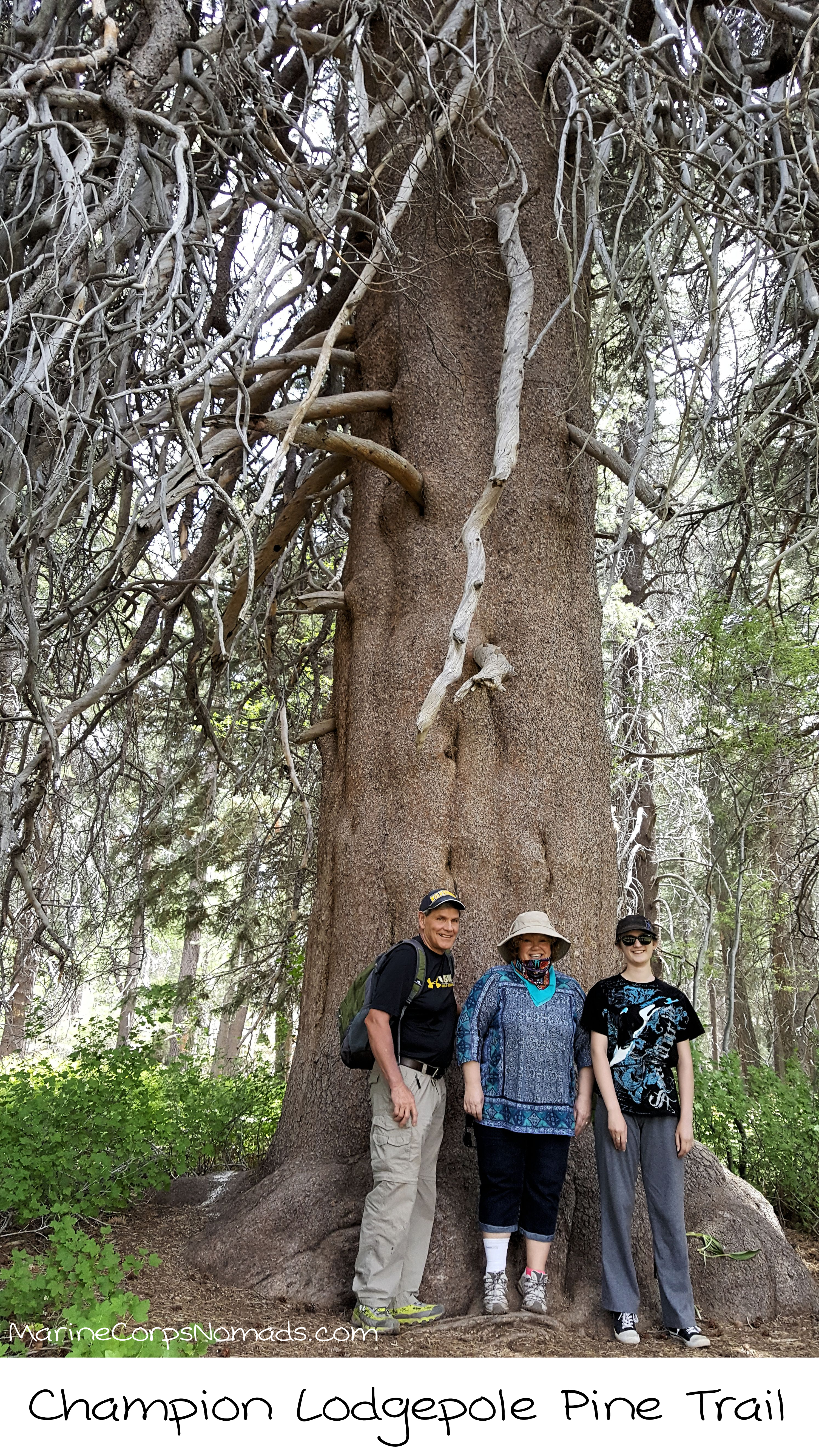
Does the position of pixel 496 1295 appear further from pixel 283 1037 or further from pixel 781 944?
pixel 781 944

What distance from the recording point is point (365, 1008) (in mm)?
3834

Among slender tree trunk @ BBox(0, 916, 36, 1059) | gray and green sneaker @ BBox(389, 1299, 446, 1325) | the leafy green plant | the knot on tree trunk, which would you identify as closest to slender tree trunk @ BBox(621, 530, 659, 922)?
the leafy green plant

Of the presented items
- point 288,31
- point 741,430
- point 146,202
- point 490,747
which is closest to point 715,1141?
point 490,747

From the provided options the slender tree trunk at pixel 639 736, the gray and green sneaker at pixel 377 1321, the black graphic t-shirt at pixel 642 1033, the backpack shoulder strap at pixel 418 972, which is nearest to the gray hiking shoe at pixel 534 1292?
the gray and green sneaker at pixel 377 1321

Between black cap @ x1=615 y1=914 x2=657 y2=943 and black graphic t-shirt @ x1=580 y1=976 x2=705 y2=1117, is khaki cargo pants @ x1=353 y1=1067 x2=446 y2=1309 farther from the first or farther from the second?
black cap @ x1=615 y1=914 x2=657 y2=943

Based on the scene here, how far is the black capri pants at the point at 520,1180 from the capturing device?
12.4 feet

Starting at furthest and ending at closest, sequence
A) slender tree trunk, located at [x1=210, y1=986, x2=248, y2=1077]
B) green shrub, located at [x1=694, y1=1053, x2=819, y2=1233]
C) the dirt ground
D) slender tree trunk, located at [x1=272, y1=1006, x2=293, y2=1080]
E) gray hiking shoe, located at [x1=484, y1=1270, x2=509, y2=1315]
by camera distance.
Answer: slender tree trunk, located at [x1=210, y1=986, x2=248, y2=1077] → slender tree trunk, located at [x1=272, y1=1006, x2=293, y2=1080] → green shrub, located at [x1=694, y1=1053, x2=819, y2=1233] → gray hiking shoe, located at [x1=484, y1=1270, x2=509, y2=1315] → the dirt ground

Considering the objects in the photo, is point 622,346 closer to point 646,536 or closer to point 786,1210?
point 786,1210

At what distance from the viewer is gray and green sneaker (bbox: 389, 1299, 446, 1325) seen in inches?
142

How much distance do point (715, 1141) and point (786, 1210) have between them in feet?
2.19

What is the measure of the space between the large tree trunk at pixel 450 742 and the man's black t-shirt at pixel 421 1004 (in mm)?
279

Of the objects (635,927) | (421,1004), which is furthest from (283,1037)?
(635,927)

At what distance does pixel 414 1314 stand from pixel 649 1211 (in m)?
0.91

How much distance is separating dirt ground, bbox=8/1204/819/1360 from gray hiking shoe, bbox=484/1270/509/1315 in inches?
2.0
